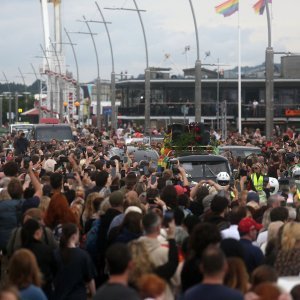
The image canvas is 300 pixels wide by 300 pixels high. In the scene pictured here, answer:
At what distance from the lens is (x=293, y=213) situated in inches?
531

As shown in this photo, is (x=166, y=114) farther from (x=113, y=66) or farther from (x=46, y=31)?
(x=46, y=31)

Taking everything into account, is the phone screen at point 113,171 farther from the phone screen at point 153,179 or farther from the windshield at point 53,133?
the windshield at point 53,133

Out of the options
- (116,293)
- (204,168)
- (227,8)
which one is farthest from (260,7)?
(116,293)

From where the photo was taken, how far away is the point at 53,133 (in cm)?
5078

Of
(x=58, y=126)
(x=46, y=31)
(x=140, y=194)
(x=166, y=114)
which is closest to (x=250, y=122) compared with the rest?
(x=166, y=114)

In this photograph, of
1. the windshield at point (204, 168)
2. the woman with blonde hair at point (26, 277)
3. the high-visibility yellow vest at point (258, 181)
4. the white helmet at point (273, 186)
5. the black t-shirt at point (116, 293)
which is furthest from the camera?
the windshield at point (204, 168)

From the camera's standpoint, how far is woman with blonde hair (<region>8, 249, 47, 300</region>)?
31.3 feet

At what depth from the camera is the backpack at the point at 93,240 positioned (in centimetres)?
1309

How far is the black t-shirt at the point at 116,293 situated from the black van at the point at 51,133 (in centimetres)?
4164

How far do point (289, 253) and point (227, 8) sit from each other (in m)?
41.8

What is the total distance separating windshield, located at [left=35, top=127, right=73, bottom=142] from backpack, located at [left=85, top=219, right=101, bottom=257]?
121 feet

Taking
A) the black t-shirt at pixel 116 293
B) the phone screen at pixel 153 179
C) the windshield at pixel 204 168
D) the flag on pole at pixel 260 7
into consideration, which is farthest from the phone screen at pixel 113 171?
the flag on pole at pixel 260 7

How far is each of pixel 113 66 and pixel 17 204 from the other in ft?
191

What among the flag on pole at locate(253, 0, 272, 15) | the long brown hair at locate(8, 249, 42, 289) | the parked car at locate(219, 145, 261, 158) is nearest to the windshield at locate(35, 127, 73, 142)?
the flag on pole at locate(253, 0, 272, 15)
